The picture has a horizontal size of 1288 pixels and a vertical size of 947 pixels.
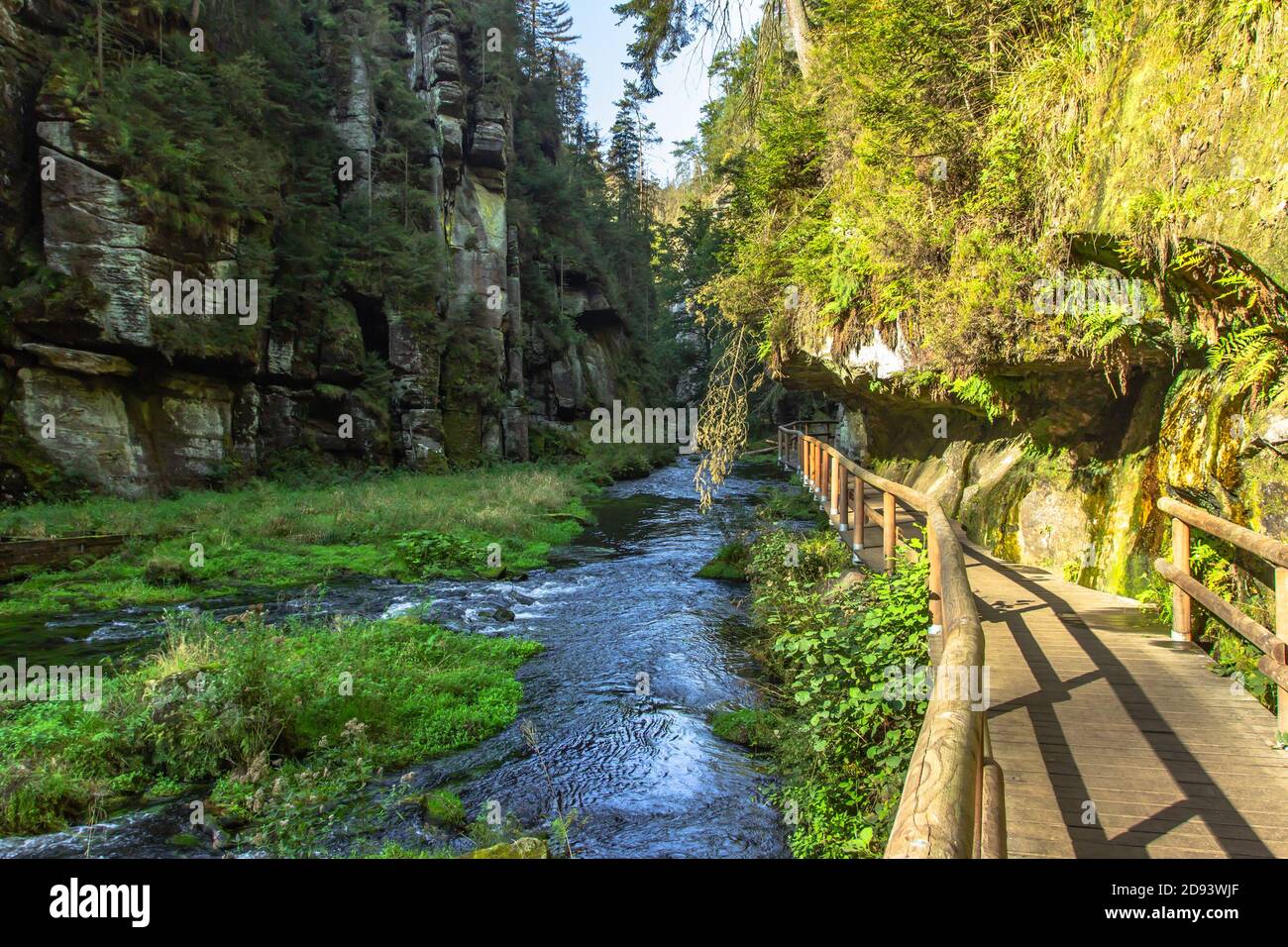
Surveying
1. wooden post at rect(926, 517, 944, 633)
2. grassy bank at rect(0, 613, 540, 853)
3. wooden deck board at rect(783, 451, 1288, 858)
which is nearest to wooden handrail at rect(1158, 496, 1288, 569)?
wooden deck board at rect(783, 451, 1288, 858)

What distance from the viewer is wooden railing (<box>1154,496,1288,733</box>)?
454 centimetres

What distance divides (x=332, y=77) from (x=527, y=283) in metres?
14.9

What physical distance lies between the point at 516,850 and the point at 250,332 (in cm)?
2102

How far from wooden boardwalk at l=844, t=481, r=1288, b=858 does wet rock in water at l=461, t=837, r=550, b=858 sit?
3274 millimetres

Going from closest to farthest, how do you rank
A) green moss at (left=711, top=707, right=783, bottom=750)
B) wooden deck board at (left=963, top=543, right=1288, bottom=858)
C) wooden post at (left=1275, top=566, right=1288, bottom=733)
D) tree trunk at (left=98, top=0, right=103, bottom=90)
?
wooden deck board at (left=963, top=543, right=1288, bottom=858) → wooden post at (left=1275, top=566, right=1288, bottom=733) → green moss at (left=711, top=707, right=783, bottom=750) → tree trunk at (left=98, top=0, right=103, bottom=90)

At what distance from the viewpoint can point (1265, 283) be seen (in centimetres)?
549

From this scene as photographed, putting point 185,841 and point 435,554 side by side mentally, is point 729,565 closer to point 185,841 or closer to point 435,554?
point 435,554

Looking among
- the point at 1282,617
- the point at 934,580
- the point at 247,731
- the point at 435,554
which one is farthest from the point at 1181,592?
the point at 435,554

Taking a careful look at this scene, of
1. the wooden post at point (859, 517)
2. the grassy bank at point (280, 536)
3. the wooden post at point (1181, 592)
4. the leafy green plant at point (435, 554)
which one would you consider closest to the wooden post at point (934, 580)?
the wooden post at point (1181, 592)

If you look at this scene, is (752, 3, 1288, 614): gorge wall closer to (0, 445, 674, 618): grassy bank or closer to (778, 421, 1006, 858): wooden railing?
(778, 421, 1006, 858): wooden railing

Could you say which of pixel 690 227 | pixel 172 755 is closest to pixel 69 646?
pixel 172 755

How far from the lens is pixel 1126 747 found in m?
4.57

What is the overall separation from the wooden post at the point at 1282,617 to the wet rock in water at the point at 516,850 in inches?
203

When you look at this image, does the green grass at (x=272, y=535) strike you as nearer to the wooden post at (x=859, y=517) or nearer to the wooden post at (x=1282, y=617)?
the wooden post at (x=859, y=517)
